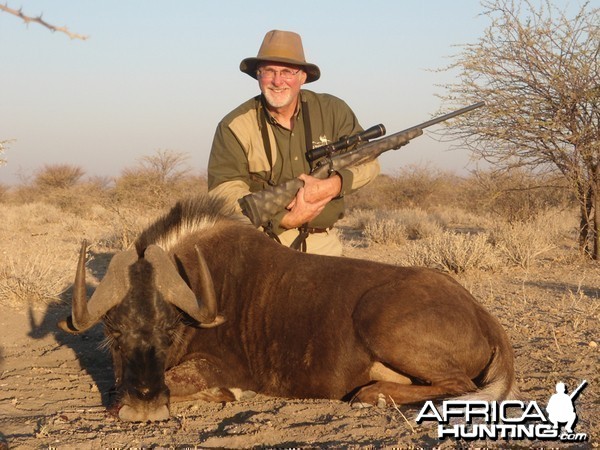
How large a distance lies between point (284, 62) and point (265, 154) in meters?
0.86

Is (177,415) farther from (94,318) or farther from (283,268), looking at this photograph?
(283,268)

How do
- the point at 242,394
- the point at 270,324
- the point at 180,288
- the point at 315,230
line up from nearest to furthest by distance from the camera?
the point at 180,288, the point at 242,394, the point at 270,324, the point at 315,230

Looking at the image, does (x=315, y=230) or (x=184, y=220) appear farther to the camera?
(x=315, y=230)

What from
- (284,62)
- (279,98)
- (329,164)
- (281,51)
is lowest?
(329,164)

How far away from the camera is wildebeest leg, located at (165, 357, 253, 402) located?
4.49m

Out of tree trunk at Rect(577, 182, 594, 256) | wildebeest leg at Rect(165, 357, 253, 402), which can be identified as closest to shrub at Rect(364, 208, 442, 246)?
tree trunk at Rect(577, 182, 594, 256)

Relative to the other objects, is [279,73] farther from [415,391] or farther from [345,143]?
[415,391]

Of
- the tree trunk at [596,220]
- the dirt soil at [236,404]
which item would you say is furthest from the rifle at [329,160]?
the tree trunk at [596,220]

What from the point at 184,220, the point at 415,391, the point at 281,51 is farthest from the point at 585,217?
the point at 184,220

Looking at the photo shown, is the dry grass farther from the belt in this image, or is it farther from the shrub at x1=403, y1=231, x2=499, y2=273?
the belt

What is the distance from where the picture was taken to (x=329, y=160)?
247 inches

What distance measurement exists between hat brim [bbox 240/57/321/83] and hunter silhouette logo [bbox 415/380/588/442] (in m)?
3.59

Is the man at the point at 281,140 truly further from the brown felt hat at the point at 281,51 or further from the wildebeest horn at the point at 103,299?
the wildebeest horn at the point at 103,299

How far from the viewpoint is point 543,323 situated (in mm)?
6523
